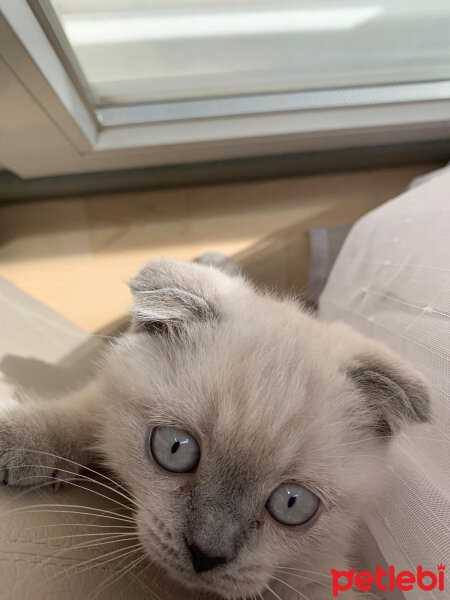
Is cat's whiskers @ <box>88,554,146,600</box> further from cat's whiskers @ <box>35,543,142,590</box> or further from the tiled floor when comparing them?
the tiled floor

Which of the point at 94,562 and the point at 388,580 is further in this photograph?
the point at 388,580

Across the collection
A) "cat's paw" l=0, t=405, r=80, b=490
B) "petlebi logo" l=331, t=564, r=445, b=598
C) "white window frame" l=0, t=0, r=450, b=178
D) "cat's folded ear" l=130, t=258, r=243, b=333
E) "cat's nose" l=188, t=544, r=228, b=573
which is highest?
"white window frame" l=0, t=0, r=450, b=178

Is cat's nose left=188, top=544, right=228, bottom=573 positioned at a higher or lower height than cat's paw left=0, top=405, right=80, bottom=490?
lower

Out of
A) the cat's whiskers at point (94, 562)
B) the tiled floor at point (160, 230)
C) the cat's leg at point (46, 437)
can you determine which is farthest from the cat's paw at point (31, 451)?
the tiled floor at point (160, 230)

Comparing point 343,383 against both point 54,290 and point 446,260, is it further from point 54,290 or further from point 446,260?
point 54,290

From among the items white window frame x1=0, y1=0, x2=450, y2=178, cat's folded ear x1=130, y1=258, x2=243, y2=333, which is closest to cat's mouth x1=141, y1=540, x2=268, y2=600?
cat's folded ear x1=130, y1=258, x2=243, y2=333

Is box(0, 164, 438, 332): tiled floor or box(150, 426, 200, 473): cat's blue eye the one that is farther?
box(0, 164, 438, 332): tiled floor

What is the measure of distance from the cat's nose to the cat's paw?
Answer: 0.77 ft

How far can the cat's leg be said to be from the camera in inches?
29.1

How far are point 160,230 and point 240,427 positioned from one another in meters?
1.25

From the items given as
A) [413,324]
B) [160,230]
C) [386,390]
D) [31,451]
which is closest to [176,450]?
[31,451]

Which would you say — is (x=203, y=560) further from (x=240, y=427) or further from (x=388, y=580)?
(x=388, y=580)

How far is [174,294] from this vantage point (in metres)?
0.81

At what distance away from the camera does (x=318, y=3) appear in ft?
4.82
